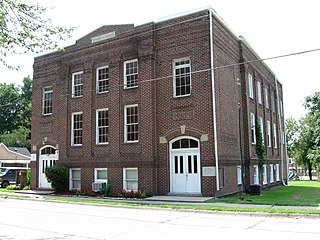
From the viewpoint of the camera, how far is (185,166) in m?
19.5

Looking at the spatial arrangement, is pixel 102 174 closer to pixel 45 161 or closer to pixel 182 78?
pixel 45 161

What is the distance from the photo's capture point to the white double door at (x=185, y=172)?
19062mm

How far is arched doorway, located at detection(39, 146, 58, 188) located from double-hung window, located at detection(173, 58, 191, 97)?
10877mm

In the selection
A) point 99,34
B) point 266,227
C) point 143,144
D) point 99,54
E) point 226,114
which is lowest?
point 266,227

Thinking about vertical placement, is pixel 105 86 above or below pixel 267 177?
above

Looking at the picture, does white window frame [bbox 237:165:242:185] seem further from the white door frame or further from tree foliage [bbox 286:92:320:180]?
tree foliage [bbox 286:92:320:180]

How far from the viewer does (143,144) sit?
67.5 ft

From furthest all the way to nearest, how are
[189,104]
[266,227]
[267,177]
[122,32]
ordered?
1. [267,177]
2. [122,32]
3. [189,104]
4. [266,227]

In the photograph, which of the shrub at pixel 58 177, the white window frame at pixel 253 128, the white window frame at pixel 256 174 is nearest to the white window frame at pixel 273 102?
the white window frame at pixel 253 128

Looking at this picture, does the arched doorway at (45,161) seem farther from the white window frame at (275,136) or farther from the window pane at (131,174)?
the white window frame at (275,136)

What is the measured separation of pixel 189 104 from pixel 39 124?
13.1 metres

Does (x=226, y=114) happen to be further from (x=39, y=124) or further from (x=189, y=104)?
(x=39, y=124)

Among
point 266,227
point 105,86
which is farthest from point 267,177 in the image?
point 266,227

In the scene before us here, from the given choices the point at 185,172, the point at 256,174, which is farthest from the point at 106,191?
the point at 256,174
